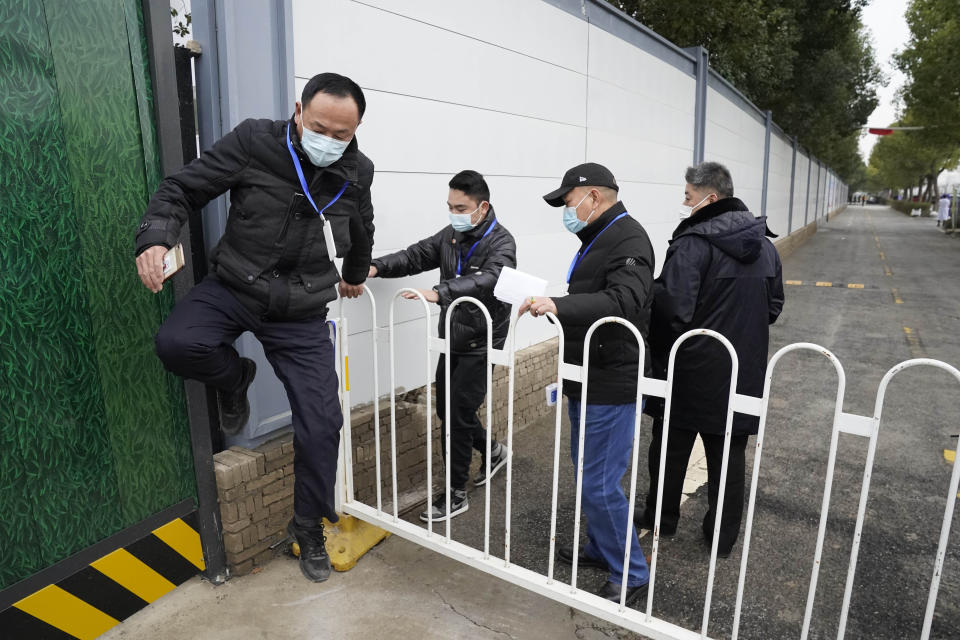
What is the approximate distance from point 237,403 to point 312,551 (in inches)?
28.6

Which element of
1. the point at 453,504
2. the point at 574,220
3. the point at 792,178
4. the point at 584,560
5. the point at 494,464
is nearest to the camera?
the point at 574,220

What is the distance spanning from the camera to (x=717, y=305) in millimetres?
3121

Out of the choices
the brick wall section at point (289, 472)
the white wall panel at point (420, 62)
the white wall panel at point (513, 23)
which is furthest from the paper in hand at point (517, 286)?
the white wall panel at point (513, 23)

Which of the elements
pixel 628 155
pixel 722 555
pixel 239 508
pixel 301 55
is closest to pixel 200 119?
pixel 301 55

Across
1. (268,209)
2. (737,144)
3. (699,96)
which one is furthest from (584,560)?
(737,144)

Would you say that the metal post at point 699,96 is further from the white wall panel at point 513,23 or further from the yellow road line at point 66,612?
the yellow road line at point 66,612

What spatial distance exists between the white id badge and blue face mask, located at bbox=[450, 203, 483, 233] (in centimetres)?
95

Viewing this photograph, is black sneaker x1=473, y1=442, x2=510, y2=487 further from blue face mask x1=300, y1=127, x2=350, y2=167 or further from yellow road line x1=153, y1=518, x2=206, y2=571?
blue face mask x1=300, y1=127, x2=350, y2=167

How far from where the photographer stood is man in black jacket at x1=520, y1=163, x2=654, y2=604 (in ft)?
8.45

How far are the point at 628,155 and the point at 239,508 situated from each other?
532 cm

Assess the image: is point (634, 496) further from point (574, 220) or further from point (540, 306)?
point (574, 220)

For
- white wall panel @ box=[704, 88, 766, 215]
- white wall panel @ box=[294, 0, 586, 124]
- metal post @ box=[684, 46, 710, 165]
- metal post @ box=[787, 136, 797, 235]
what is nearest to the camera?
white wall panel @ box=[294, 0, 586, 124]

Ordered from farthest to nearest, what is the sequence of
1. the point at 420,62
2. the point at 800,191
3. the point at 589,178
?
the point at 800,191
the point at 420,62
the point at 589,178

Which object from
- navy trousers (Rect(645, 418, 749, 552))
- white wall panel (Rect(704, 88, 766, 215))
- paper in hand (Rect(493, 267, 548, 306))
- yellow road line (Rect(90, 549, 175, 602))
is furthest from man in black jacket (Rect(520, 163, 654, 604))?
white wall panel (Rect(704, 88, 766, 215))
